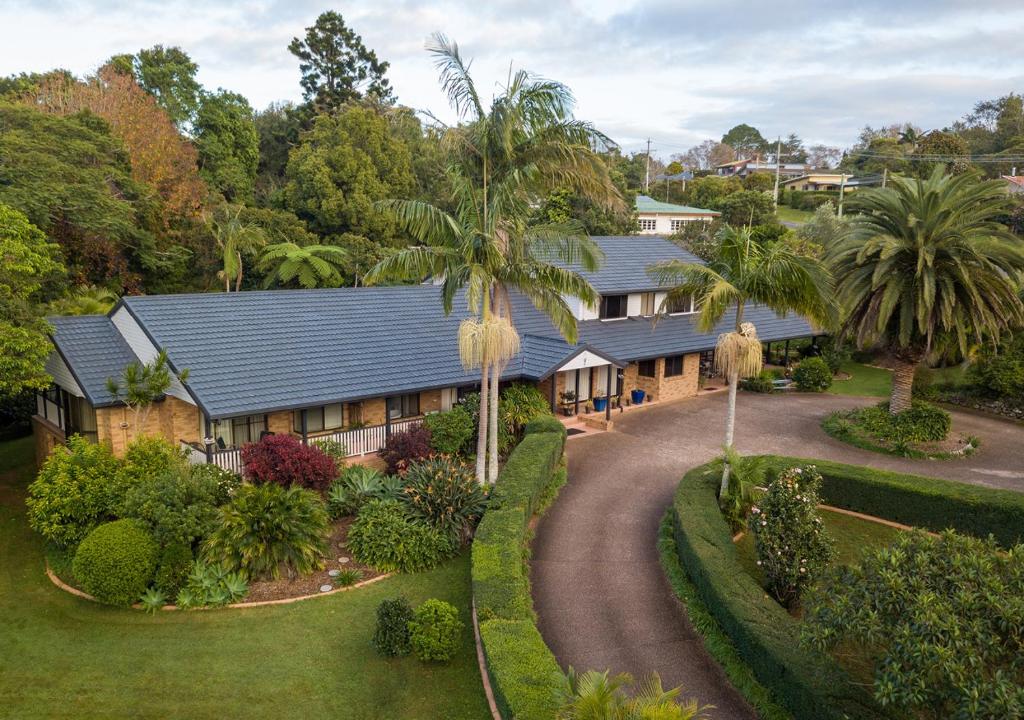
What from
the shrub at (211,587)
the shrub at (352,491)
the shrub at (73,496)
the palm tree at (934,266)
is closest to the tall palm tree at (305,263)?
the shrub at (352,491)

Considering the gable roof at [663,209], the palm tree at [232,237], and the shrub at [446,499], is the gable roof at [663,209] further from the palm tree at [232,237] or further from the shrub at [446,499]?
the shrub at [446,499]

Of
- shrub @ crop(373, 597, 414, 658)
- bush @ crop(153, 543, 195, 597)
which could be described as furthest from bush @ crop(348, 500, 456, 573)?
bush @ crop(153, 543, 195, 597)

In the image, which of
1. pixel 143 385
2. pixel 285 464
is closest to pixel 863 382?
pixel 285 464

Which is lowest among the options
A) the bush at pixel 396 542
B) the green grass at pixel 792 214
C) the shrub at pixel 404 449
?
the bush at pixel 396 542

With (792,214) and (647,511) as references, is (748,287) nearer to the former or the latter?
(647,511)

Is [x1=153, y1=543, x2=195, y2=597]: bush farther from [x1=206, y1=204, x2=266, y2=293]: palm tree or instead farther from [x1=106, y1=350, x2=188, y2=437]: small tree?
[x1=206, y1=204, x2=266, y2=293]: palm tree
